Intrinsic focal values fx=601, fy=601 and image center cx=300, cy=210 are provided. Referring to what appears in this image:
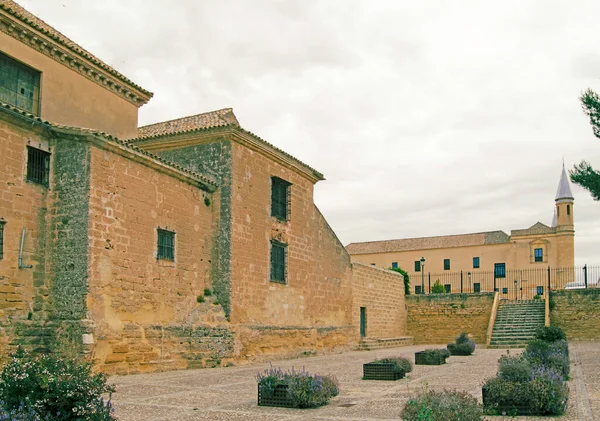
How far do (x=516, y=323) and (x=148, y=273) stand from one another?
20129 millimetres

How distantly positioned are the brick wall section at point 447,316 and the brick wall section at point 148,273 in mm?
17237

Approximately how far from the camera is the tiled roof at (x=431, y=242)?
58.8 m

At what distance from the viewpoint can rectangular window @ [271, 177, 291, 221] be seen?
21.2 meters

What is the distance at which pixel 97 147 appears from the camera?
1396 cm

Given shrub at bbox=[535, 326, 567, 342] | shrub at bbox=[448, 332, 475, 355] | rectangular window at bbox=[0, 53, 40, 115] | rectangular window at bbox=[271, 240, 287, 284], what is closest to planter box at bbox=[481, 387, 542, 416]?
shrub at bbox=[535, 326, 567, 342]

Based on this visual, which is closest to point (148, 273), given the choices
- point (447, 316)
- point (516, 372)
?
point (516, 372)

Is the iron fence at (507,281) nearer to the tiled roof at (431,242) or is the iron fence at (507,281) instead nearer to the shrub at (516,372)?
the tiled roof at (431,242)

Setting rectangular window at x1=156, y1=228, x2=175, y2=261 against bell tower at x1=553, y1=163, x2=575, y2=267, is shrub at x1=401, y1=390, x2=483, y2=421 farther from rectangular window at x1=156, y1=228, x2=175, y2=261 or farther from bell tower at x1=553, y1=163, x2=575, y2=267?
bell tower at x1=553, y1=163, x2=575, y2=267

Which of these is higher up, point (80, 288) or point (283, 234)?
point (283, 234)

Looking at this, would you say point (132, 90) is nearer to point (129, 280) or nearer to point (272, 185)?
point (272, 185)

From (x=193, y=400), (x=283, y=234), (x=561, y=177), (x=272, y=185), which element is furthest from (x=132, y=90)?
(x=561, y=177)

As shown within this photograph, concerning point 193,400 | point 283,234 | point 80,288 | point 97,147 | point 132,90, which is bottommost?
point 193,400

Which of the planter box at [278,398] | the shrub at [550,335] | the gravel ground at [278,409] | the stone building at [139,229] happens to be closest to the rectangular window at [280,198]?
the stone building at [139,229]

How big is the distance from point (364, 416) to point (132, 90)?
15.4 meters
